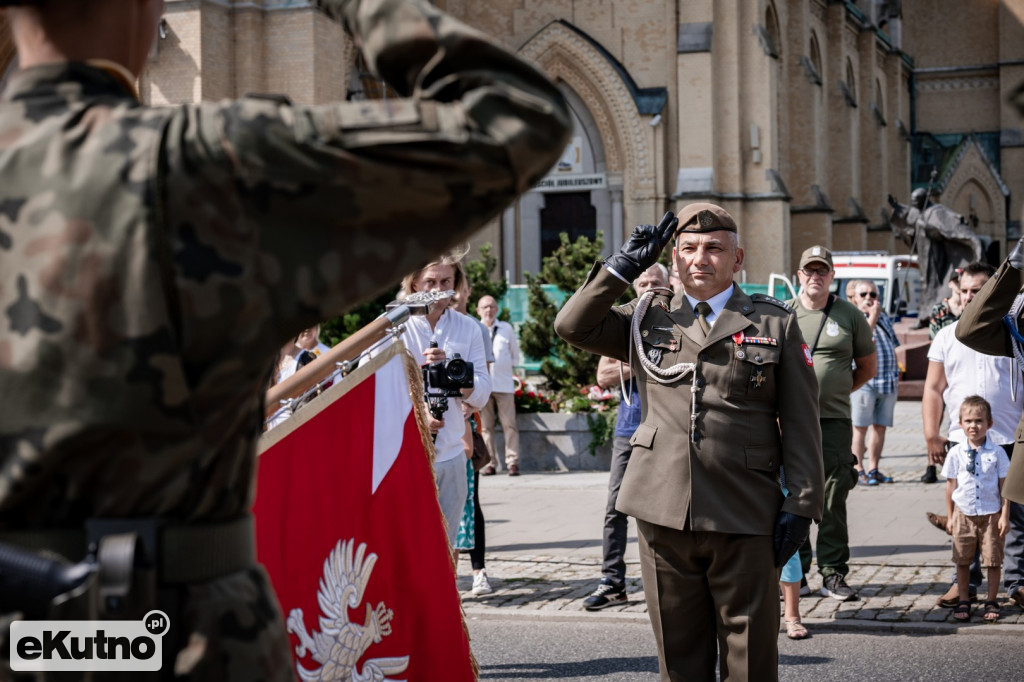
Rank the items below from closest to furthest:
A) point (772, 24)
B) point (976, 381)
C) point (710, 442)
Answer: point (710, 442) → point (976, 381) → point (772, 24)

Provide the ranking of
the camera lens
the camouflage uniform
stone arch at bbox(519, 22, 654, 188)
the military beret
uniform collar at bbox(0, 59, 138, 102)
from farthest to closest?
stone arch at bbox(519, 22, 654, 188) → the camera lens → the military beret → uniform collar at bbox(0, 59, 138, 102) → the camouflage uniform

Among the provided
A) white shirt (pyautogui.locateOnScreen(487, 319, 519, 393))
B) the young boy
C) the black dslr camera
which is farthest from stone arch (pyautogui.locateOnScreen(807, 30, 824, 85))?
the black dslr camera

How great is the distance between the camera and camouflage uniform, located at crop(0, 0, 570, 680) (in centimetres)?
202

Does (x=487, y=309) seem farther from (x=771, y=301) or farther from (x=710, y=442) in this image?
(x=710, y=442)

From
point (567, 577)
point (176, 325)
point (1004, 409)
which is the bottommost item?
point (567, 577)

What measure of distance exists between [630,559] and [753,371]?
5101 mm

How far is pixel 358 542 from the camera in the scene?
4.71m

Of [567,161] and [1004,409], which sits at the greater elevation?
[567,161]

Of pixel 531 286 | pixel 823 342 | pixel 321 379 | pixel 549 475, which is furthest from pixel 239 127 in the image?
pixel 531 286

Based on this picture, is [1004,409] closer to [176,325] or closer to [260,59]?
[176,325]

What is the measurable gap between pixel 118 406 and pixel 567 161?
3392 centimetres

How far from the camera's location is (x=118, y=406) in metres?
2.03

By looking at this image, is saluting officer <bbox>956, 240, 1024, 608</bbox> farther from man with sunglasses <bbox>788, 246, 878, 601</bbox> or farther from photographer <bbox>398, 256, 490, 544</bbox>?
photographer <bbox>398, 256, 490, 544</bbox>

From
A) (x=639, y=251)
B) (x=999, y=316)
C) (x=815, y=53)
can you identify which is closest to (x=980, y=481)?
(x=999, y=316)
